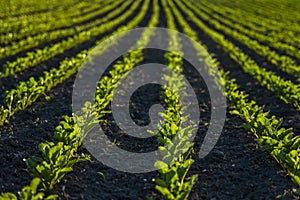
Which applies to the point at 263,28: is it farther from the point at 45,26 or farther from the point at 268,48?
the point at 45,26

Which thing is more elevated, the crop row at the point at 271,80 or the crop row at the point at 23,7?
the crop row at the point at 23,7

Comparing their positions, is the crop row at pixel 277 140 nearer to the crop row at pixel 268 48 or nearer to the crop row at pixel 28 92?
the crop row at pixel 28 92

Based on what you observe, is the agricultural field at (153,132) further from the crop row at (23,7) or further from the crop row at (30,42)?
the crop row at (23,7)

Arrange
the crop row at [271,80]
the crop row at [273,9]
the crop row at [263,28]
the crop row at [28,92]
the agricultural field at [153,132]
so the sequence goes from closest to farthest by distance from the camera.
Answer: the agricultural field at [153,132], the crop row at [28,92], the crop row at [271,80], the crop row at [263,28], the crop row at [273,9]

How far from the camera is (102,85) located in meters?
8.98

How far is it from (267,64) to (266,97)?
3.83 meters

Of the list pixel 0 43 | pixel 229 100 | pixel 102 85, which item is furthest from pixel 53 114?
pixel 0 43

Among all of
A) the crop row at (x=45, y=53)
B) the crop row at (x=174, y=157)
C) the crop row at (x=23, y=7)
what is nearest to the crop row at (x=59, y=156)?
the crop row at (x=174, y=157)

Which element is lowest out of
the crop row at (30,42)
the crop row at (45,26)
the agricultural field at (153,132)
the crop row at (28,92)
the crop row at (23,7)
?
the agricultural field at (153,132)

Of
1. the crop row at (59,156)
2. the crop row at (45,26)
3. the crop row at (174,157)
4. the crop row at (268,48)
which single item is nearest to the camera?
the crop row at (174,157)

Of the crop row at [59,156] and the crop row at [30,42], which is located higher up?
the crop row at [30,42]

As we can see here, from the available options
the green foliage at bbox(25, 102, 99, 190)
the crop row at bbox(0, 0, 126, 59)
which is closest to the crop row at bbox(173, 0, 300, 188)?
the green foliage at bbox(25, 102, 99, 190)

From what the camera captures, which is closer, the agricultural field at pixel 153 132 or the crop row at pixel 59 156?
the crop row at pixel 59 156

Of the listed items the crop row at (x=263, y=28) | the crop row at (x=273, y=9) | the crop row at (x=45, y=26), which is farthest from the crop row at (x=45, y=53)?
the crop row at (x=273, y=9)
